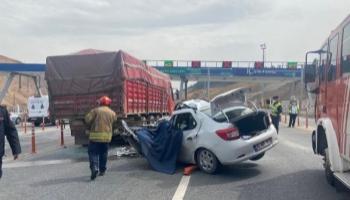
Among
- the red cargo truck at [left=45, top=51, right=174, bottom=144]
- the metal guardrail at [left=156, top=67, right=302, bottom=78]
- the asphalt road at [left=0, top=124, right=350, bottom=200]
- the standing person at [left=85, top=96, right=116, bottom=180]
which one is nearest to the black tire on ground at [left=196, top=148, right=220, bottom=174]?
the asphalt road at [left=0, top=124, right=350, bottom=200]

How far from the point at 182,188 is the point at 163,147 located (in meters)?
2.46

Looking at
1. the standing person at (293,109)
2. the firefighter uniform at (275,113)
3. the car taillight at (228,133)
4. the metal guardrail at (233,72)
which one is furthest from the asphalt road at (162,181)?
the metal guardrail at (233,72)

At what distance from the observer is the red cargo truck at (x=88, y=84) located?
1457 cm

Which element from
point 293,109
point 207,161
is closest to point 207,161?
point 207,161

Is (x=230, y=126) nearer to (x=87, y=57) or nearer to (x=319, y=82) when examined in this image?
(x=319, y=82)

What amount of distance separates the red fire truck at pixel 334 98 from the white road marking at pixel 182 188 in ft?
8.02

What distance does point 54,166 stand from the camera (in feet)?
40.3

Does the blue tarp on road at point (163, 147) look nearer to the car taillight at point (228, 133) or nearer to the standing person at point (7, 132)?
the car taillight at point (228, 133)

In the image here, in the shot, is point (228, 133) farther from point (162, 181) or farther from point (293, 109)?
point (293, 109)

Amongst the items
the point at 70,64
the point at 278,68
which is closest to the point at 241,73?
the point at 278,68

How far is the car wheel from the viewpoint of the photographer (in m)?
10.3

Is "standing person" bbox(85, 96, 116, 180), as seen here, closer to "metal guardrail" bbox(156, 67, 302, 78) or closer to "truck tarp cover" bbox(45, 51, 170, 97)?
"truck tarp cover" bbox(45, 51, 170, 97)

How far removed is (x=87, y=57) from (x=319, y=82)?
7894 mm

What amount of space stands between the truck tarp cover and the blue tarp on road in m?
3.33
